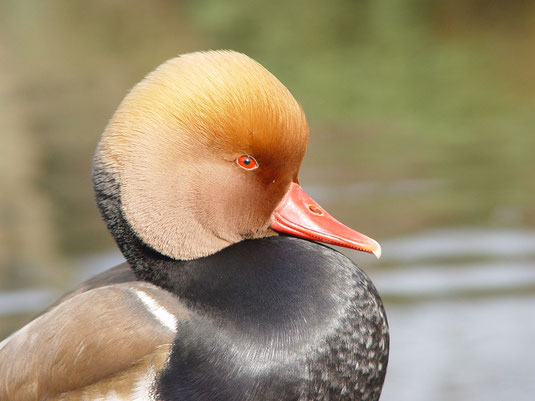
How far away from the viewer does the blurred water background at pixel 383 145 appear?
14.2 feet

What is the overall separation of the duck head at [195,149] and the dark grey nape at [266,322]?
0.15 ft

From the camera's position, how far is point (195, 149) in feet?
7.66

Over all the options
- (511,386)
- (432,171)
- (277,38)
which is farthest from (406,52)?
(511,386)

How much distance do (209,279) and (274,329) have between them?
0.74ft

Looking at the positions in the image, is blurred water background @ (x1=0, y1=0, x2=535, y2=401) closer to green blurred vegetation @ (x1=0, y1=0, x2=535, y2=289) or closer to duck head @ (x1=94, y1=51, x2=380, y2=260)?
green blurred vegetation @ (x1=0, y1=0, x2=535, y2=289)

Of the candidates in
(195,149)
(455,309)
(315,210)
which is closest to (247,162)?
(195,149)

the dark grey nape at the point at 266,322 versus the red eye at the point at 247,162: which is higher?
the red eye at the point at 247,162

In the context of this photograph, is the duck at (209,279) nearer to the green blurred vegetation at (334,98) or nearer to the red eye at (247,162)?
the red eye at (247,162)

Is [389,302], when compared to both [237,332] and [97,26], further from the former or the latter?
[97,26]

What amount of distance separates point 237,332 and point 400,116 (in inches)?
229

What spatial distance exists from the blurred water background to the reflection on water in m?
0.01

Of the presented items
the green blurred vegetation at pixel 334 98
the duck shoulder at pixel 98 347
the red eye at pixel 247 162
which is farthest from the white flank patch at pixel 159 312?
the green blurred vegetation at pixel 334 98

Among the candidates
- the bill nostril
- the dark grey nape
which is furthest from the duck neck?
the bill nostril

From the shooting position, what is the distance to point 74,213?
596 centimetres
